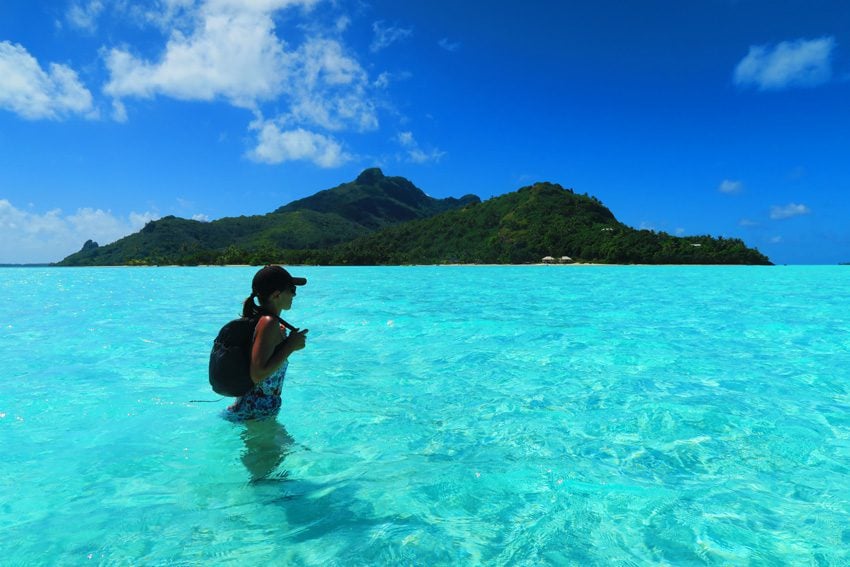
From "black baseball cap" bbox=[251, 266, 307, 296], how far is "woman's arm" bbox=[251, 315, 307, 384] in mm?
252

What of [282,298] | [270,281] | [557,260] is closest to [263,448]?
[282,298]

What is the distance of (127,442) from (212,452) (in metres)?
1.50

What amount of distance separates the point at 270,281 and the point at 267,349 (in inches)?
24.4

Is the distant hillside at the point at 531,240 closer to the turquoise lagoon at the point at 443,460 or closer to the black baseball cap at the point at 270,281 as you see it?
the turquoise lagoon at the point at 443,460

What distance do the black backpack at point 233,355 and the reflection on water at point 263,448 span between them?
980mm

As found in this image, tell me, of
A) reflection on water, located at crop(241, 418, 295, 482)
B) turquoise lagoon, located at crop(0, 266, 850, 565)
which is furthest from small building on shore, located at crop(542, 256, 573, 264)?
reflection on water, located at crop(241, 418, 295, 482)

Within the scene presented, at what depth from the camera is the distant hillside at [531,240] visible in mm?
125625

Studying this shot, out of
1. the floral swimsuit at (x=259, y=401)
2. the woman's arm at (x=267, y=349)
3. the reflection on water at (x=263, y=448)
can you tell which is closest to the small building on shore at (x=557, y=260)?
the reflection on water at (x=263, y=448)

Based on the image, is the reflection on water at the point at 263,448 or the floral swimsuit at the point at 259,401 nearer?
the floral swimsuit at the point at 259,401

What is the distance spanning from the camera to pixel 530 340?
46.6 feet

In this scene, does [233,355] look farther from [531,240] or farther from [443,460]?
[531,240]

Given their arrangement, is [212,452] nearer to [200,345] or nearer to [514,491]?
[514,491]

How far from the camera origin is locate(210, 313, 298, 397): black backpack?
426cm

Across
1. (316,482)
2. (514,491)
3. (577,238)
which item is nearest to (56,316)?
(316,482)
